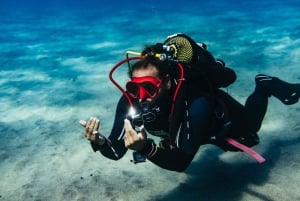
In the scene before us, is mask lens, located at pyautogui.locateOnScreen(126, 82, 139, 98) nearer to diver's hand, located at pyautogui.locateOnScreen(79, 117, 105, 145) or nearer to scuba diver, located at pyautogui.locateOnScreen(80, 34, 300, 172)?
scuba diver, located at pyautogui.locateOnScreen(80, 34, 300, 172)

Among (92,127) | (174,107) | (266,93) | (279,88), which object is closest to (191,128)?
(174,107)

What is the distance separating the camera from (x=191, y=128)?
2.99m

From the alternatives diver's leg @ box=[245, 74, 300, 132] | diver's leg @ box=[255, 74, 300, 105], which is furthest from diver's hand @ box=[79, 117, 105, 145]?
diver's leg @ box=[255, 74, 300, 105]

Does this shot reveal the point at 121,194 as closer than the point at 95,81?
Yes

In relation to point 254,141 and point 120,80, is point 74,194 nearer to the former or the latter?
point 254,141

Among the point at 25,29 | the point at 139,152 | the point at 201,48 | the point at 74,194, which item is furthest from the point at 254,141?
the point at 25,29

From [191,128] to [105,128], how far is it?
3029mm

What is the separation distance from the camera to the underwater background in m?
A: 4.00

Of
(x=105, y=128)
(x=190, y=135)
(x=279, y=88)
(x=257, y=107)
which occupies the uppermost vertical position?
(x=190, y=135)

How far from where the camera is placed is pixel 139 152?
276 centimetres

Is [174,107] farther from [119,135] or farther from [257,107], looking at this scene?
[257,107]

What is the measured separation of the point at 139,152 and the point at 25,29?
1719cm

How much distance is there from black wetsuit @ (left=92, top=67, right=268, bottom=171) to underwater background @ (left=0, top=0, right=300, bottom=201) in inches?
26.5

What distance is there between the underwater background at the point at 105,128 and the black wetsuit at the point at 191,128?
2.20ft
